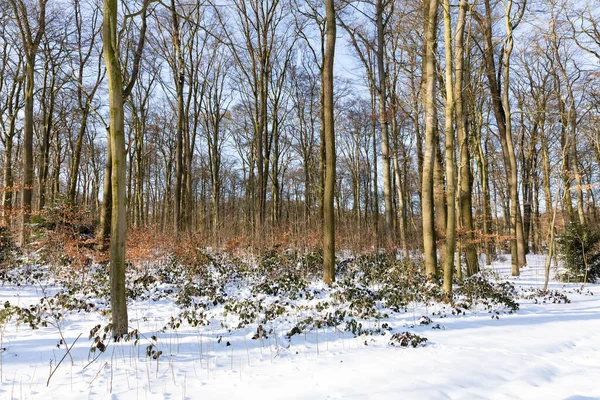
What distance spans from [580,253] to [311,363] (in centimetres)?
1245

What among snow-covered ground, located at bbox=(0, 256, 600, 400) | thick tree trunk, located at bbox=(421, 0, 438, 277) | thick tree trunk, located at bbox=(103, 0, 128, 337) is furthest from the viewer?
thick tree trunk, located at bbox=(421, 0, 438, 277)

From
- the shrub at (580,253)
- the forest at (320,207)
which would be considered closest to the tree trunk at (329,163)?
the forest at (320,207)

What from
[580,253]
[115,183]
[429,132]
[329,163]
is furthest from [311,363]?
[580,253]

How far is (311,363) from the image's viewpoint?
162 inches

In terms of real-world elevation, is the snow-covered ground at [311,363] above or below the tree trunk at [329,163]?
below

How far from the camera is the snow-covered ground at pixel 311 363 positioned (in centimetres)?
329

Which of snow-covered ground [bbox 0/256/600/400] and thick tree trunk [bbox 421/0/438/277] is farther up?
thick tree trunk [bbox 421/0/438/277]

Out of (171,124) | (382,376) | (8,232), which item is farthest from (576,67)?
(171,124)

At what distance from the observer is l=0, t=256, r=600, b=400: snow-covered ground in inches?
129

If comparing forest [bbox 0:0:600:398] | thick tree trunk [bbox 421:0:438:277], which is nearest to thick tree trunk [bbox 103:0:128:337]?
forest [bbox 0:0:600:398]

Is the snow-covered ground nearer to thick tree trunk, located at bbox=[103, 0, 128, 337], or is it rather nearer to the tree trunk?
thick tree trunk, located at bbox=[103, 0, 128, 337]

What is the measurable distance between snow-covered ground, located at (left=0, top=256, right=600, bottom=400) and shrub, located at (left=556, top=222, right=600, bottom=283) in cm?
731

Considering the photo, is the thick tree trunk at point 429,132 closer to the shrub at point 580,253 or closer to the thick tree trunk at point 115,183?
the thick tree trunk at point 115,183

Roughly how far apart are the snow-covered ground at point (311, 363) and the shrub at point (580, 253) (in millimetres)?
7308
